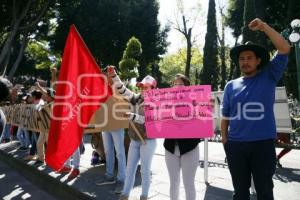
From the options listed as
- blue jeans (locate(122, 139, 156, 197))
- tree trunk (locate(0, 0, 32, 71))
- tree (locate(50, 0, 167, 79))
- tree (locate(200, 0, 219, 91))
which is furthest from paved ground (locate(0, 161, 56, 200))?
tree (locate(200, 0, 219, 91))

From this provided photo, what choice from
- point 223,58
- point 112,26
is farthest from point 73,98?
point 223,58

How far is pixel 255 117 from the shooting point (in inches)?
136

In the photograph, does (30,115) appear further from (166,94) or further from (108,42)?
(108,42)

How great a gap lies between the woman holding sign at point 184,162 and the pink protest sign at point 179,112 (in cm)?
10

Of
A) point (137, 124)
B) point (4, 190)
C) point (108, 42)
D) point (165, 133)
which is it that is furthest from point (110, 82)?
point (108, 42)

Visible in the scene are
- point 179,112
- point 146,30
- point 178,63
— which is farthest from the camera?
point 178,63

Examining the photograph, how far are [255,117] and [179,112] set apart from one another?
142cm

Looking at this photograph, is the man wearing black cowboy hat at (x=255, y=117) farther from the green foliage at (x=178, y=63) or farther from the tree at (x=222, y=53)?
the green foliage at (x=178, y=63)

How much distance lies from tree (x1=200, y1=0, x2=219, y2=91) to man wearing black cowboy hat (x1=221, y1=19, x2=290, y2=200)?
30.0m

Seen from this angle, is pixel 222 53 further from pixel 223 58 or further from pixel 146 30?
pixel 146 30

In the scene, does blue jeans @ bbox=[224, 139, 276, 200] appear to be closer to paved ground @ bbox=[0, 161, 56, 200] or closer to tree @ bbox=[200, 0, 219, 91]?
paved ground @ bbox=[0, 161, 56, 200]

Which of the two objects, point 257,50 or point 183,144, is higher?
point 257,50

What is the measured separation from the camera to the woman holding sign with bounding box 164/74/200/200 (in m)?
4.38

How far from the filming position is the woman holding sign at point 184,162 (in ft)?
14.4
